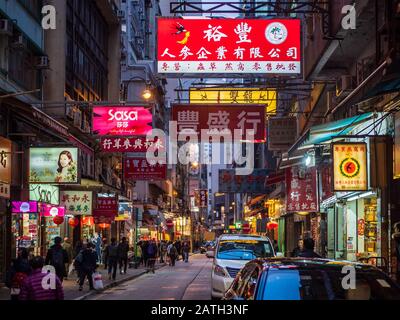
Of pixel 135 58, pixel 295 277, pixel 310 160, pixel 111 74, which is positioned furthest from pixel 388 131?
pixel 135 58

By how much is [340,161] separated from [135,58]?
2052 inches

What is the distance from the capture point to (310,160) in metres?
26.3

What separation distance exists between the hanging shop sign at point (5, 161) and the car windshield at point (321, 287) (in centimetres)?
1610

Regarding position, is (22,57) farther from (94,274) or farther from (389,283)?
(389,283)

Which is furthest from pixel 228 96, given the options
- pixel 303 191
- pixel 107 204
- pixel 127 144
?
pixel 107 204

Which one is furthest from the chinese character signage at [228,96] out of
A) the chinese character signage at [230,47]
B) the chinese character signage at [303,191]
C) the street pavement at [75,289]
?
the street pavement at [75,289]

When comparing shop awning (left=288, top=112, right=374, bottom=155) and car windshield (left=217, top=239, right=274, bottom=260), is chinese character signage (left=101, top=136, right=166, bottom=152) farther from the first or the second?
car windshield (left=217, top=239, right=274, bottom=260)

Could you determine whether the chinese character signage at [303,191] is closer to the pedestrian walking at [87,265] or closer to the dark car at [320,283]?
the pedestrian walking at [87,265]

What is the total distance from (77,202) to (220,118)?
1119cm

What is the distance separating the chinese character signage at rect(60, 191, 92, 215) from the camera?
33500 millimetres

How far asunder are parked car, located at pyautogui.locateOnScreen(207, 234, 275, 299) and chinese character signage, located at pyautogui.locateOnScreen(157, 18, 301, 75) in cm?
504

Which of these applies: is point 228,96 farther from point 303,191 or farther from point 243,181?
point 243,181

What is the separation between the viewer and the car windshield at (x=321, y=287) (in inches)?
306

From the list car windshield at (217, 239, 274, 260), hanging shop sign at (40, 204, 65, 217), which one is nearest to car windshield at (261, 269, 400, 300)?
car windshield at (217, 239, 274, 260)
